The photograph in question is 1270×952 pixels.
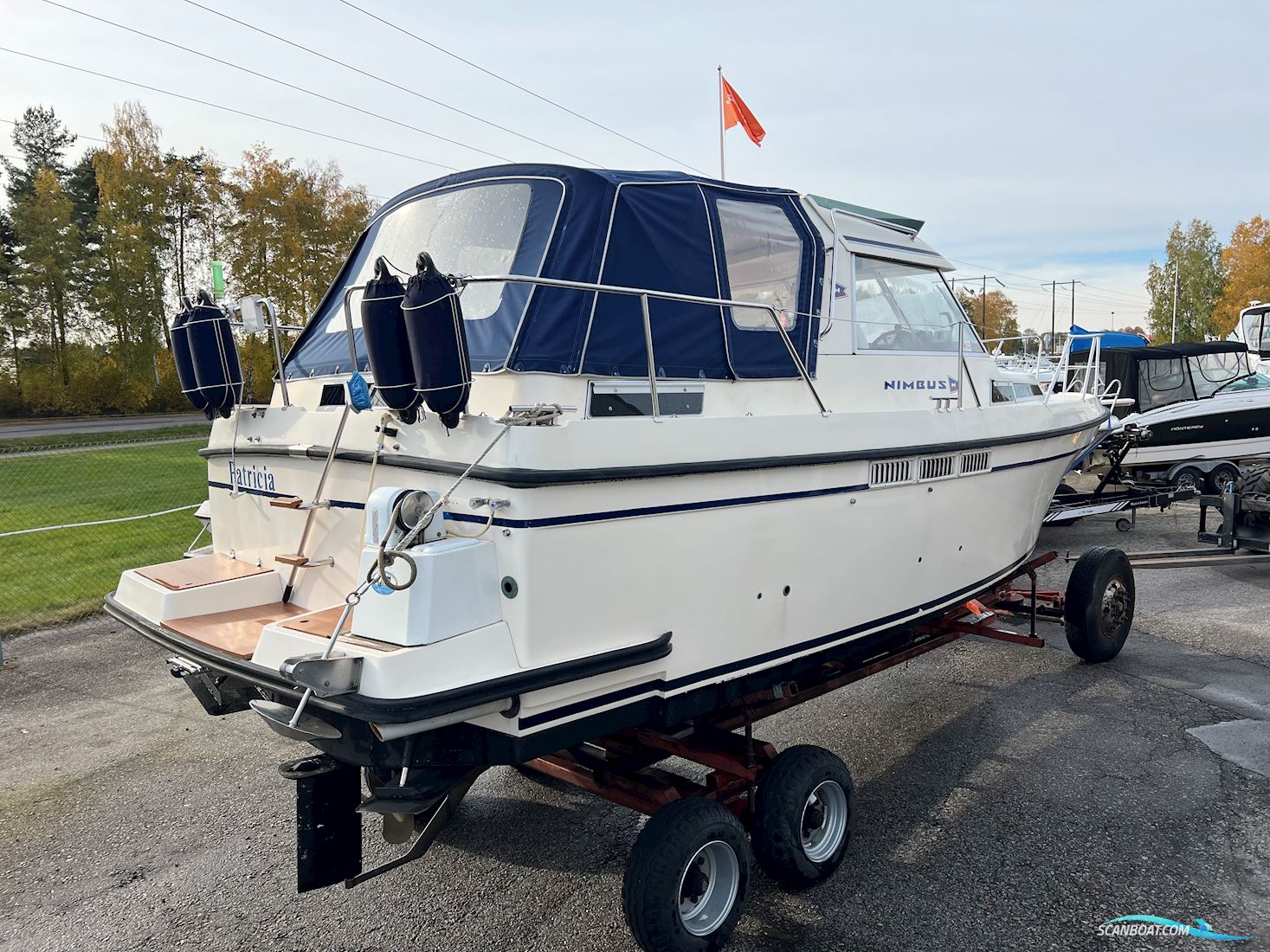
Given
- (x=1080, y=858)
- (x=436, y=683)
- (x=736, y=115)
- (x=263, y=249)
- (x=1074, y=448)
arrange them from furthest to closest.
Answer: (x=263, y=249) → (x=736, y=115) → (x=1074, y=448) → (x=1080, y=858) → (x=436, y=683)

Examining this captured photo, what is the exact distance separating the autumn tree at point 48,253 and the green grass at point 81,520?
1558 cm

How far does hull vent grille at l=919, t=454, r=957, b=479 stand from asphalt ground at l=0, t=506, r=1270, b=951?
149 cm

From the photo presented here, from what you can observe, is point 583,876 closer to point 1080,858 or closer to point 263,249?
point 1080,858

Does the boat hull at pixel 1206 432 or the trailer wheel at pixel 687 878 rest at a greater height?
the boat hull at pixel 1206 432

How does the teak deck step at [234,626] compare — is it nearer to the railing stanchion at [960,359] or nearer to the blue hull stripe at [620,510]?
the blue hull stripe at [620,510]

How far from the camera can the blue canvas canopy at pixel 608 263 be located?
3.39 metres

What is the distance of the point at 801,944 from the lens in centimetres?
312

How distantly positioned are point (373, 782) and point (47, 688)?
3.77 meters

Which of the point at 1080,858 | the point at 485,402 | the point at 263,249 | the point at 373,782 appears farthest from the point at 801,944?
the point at 263,249

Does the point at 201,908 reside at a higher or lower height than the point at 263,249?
lower

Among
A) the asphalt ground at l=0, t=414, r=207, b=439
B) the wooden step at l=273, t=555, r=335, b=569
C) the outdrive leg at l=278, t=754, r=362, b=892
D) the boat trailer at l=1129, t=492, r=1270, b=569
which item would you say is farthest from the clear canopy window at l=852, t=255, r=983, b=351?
the asphalt ground at l=0, t=414, r=207, b=439

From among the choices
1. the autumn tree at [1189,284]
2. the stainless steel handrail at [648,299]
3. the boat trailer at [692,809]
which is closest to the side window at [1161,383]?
the boat trailer at [692,809]

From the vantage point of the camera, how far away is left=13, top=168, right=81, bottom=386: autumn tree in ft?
94.1

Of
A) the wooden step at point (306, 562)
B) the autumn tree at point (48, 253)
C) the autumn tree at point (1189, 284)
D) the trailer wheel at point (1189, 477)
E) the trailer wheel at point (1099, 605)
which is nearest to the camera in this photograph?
the wooden step at point (306, 562)
